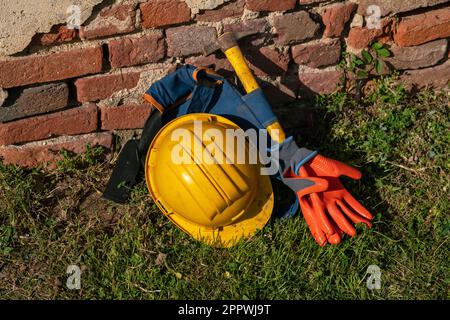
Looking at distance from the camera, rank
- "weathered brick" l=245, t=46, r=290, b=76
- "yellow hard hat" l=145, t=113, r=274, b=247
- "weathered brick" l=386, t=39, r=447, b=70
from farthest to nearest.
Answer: "weathered brick" l=386, t=39, r=447, b=70, "weathered brick" l=245, t=46, r=290, b=76, "yellow hard hat" l=145, t=113, r=274, b=247

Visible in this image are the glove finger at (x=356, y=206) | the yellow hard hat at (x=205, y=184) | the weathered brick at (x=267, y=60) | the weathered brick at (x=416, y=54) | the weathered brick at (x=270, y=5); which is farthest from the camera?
the weathered brick at (x=416, y=54)

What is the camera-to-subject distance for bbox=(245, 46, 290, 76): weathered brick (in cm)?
268

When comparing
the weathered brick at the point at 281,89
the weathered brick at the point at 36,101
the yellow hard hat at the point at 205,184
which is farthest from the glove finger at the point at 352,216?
the weathered brick at the point at 36,101

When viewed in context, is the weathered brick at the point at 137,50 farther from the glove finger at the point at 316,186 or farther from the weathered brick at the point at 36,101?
the glove finger at the point at 316,186

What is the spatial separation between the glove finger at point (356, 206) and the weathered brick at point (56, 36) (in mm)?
1186

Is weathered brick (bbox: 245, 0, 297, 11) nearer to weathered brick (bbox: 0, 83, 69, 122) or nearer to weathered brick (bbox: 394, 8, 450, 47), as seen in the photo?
weathered brick (bbox: 394, 8, 450, 47)

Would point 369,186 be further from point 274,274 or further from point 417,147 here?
point 274,274

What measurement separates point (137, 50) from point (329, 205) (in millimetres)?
942

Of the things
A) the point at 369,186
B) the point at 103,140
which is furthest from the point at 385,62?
the point at 103,140

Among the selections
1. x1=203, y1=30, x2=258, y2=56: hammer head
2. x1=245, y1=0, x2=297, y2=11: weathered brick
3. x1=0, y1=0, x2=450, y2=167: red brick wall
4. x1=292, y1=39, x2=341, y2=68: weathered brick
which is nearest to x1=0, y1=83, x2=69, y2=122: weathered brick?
x1=0, y1=0, x2=450, y2=167: red brick wall

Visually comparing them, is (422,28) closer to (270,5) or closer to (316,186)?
(270,5)

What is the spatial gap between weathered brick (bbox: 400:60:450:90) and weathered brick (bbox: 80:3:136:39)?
118 centimetres

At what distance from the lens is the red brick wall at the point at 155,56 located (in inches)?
99.3

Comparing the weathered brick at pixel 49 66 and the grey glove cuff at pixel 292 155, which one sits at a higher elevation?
the weathered brick at pixel 49 66
